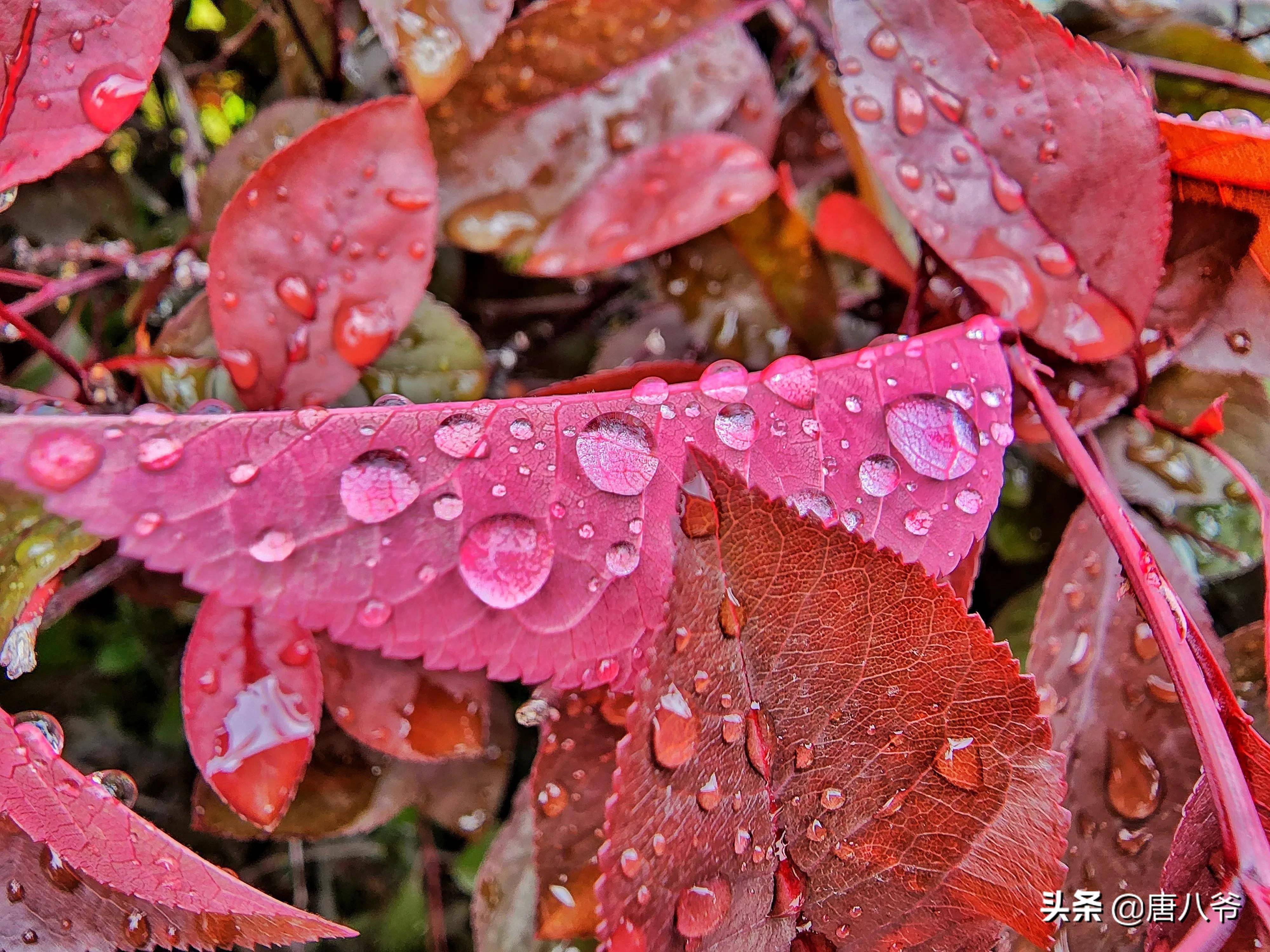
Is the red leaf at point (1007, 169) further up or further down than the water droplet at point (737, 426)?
further up

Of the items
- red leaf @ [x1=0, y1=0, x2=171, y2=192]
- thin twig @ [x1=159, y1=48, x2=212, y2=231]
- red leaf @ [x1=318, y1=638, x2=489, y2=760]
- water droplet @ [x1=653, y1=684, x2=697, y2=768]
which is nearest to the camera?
water droplet @ [x1=653, y1=684, x2=697, y2=768]

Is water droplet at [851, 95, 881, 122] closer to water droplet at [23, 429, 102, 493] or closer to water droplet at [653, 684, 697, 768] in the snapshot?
water droplet at [653, 684, 697, 768]

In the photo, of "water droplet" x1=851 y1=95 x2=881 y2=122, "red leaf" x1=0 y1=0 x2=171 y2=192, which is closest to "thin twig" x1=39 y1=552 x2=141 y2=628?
"red leaf" x1=0 y1=0 x2=171 y2=192

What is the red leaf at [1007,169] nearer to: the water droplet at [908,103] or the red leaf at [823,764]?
the water droplet at [908,103]

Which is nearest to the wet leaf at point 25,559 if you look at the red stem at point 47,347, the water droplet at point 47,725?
the water droplet at point 47,725

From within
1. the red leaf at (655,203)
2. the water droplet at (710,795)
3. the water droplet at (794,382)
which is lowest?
the water droplet at (710,795)

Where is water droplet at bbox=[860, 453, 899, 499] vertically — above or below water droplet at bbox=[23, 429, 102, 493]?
below
